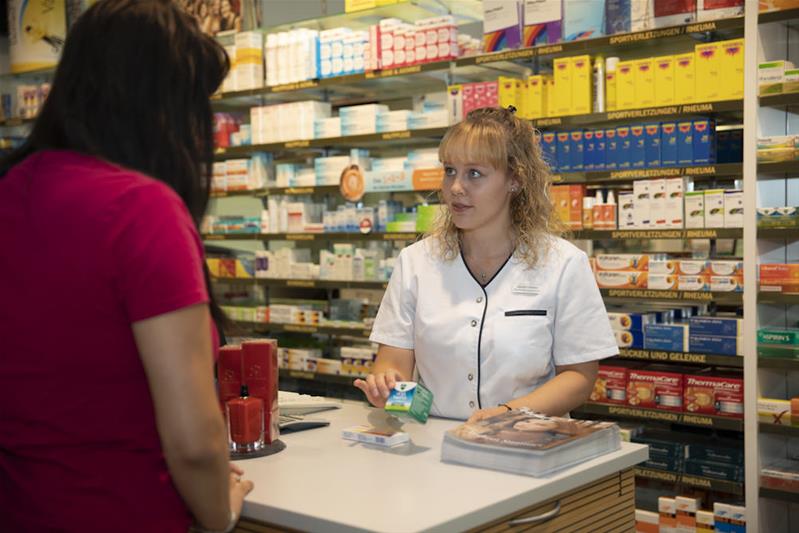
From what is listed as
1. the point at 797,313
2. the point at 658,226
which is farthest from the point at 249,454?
the point at 797,313

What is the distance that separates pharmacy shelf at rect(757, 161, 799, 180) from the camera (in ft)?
14.0

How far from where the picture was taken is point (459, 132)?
2932mm

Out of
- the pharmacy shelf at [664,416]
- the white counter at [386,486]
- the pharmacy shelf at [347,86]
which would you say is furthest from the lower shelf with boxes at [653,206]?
the white counter at [386,486]

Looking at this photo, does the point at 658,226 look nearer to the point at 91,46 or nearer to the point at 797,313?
the point at 797,313

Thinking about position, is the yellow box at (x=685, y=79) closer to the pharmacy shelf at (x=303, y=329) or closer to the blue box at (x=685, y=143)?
the blue box at (x=685, y=143)

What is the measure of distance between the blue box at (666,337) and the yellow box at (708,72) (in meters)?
1.17

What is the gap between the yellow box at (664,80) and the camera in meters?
4.64

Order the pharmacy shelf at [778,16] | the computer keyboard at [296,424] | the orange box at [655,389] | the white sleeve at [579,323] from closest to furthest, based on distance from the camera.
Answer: the computer keyboard at [296,424], the white sleeve at [579,323], the pharmacy shelf at [778,16], the orange box at [655,389]

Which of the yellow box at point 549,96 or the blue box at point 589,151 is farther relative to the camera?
the yellow box at point 549,96

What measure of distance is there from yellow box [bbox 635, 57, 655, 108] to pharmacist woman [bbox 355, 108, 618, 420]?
194 centimetres

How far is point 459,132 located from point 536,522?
138cm

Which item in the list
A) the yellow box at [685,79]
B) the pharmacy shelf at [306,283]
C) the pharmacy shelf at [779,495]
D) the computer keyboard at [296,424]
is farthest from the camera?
Result: the pharmacy shelf at [306,283]

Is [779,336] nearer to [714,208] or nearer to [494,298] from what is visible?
[714,208]

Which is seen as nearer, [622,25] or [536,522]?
[536,522]
